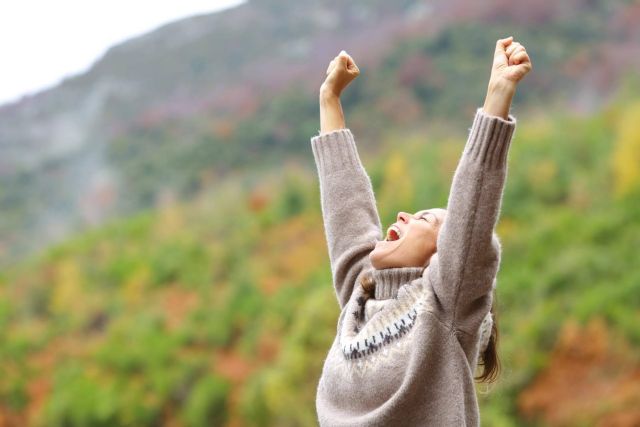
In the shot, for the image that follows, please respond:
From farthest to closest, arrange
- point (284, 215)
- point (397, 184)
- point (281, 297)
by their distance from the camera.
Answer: point (284, 215) < point (397, 184) < point (281, 297)

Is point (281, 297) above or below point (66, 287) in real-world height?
above

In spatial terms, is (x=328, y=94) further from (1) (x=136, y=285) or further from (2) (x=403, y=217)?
(1) (x=136, y=285)

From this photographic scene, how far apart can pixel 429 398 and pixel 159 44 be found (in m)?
24.3

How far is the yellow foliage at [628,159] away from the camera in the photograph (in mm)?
9289

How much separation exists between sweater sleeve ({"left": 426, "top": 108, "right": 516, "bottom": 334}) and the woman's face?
0.39ft

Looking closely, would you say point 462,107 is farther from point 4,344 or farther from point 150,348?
point 4,344

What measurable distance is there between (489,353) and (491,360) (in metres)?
0.01

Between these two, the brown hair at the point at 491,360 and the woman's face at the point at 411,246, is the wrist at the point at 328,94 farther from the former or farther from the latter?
the brown hair at the point at 491,360

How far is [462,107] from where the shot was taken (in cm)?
1460

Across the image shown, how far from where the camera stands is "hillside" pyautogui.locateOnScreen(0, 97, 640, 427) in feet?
24.2

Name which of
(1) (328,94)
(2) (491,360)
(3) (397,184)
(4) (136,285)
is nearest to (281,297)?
(3) (397,184)

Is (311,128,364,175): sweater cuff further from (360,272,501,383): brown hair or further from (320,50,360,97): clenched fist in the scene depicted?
(360,272,501,383): brown hair

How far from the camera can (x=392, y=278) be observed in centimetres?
158

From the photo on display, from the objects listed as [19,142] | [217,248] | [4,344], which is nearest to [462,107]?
[217,248]
